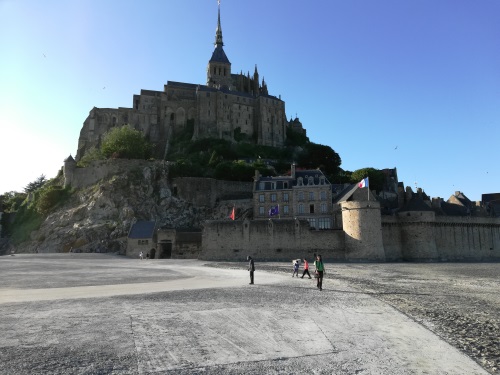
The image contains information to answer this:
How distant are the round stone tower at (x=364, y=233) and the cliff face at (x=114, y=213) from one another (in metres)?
21.7

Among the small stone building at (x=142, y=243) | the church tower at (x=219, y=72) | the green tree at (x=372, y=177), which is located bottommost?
the small stone building at (x=142, y=243)

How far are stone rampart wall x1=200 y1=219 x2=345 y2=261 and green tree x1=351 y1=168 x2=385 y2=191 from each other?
1033 inches

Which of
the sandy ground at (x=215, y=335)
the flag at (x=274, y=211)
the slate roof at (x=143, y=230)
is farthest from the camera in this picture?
the flag at (x=274, y=211)

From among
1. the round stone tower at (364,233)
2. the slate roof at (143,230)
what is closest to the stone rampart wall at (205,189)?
the slate roof at (143,230)

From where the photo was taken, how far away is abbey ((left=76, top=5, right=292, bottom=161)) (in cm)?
7969

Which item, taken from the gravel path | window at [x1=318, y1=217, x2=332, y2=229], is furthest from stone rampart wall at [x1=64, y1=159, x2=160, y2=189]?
the gravel path

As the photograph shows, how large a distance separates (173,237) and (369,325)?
3290cm

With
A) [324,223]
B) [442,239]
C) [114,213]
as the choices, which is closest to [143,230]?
[114,213]

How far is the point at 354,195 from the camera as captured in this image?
3688 centimetres

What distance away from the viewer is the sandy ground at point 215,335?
23.3 ft

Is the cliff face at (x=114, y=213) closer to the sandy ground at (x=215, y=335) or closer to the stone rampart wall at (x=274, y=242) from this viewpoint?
the stone rampart wall at (x=274, y=242)

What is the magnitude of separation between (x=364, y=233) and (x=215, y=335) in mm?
28374

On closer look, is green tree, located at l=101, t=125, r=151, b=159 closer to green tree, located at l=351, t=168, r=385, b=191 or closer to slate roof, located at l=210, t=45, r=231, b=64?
green tree, located at l=351, t=168, r=385, b=191

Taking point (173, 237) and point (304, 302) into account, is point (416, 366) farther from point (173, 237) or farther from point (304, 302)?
point (173, 237)
